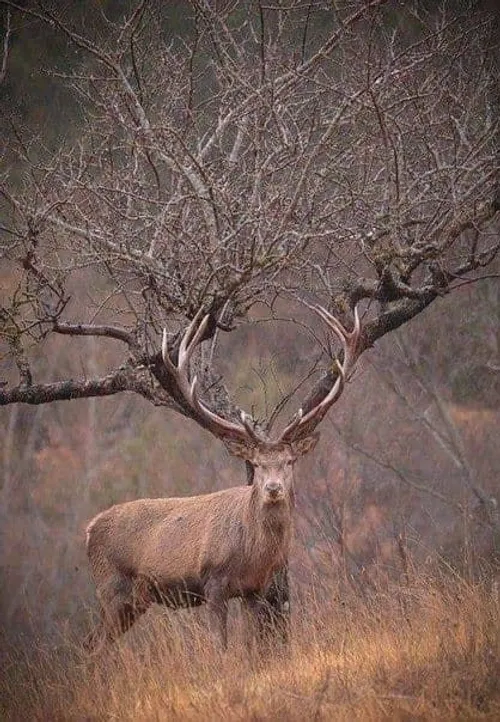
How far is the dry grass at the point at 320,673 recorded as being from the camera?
275 inches

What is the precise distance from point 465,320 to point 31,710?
589 inches

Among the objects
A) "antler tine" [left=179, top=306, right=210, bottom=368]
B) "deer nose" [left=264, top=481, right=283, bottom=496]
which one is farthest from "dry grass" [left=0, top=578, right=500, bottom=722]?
"antler tine" [left=179, top=306, right=210, bottom=368]

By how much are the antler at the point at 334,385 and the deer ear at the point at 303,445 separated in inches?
1.9

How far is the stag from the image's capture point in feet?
30.5

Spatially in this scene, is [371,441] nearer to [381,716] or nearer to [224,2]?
[224,2]

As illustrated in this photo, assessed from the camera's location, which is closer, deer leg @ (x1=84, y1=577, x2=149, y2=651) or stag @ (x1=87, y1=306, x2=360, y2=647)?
stag @ (x1=87, y1=306, x2=360, y2=647)

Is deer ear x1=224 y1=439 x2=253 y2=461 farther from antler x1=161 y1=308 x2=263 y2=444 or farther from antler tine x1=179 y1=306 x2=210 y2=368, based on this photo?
antler tine x1=179 y1=306 x2=210 y2=368

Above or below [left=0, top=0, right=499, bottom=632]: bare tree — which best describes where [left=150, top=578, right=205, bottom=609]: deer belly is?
below

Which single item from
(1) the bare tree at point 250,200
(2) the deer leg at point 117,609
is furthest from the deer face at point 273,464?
(2) the deer leg at point 117,609

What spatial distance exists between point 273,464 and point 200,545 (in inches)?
46.2

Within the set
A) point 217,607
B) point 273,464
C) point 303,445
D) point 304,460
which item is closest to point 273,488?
point 273,464

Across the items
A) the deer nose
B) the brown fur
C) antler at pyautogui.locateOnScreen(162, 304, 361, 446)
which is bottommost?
the brown fur

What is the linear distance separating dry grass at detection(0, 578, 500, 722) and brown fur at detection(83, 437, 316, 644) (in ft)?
1.33

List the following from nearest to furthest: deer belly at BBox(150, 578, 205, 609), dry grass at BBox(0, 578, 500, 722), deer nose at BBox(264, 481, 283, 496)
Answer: dry grass at BBox(0, 578, 500, 722) < deer nose at BBox(264, 481, 283, 496) < deer belly at BBox(150, 578, 205, 609)
